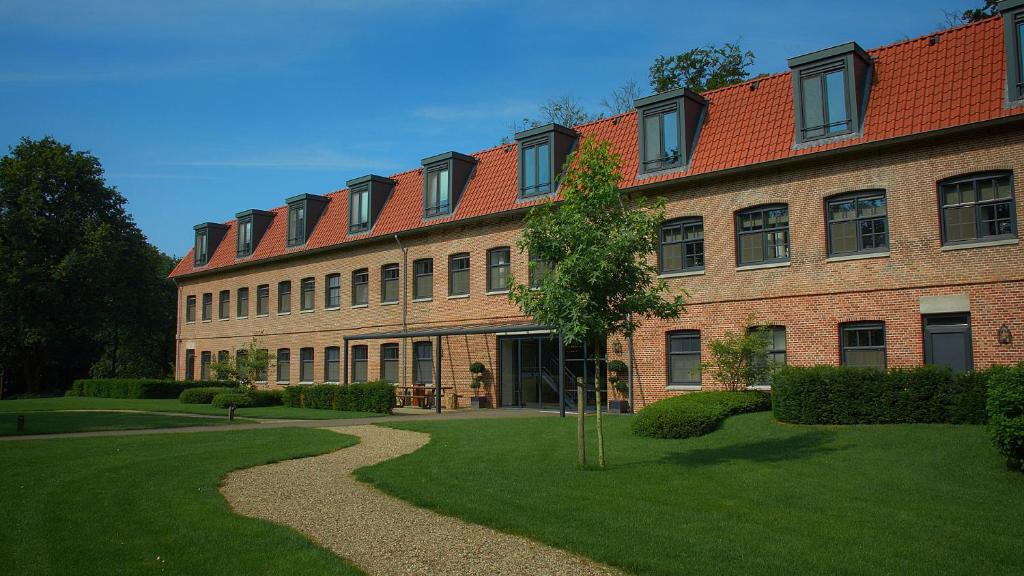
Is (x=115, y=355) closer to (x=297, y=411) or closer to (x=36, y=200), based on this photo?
(x=36, y=200)

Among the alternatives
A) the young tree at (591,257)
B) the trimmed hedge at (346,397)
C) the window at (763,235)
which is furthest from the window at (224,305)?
the young tree at (591,257)

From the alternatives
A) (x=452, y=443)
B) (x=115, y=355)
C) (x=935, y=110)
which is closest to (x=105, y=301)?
(x=115, y=355)

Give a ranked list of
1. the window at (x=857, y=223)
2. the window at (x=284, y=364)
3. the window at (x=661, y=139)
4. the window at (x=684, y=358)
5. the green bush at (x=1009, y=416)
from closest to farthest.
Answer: the green bush at (x=1009, y=416)
the window at (x=857, y=223)
the window at (x=684, y=358)
the window at (x=661, y=139)
the window at (x=284, y=364)

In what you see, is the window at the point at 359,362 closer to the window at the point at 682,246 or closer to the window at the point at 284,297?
the window at the point at 284,297

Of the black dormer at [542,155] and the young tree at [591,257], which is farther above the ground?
the black dormer at [542,155]

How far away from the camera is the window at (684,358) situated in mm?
20609

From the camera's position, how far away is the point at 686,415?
→ 47.8ft

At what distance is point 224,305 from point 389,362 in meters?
14.1

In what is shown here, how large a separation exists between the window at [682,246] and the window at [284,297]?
1936 cm

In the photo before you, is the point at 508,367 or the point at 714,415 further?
the point at 508,367

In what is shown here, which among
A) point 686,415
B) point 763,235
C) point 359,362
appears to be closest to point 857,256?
point 763,235

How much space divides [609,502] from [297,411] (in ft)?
59.9

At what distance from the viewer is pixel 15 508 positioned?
28.9ft

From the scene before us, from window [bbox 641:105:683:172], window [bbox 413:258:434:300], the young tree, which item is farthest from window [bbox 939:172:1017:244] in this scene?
window [bbox 413:258:434:300]
